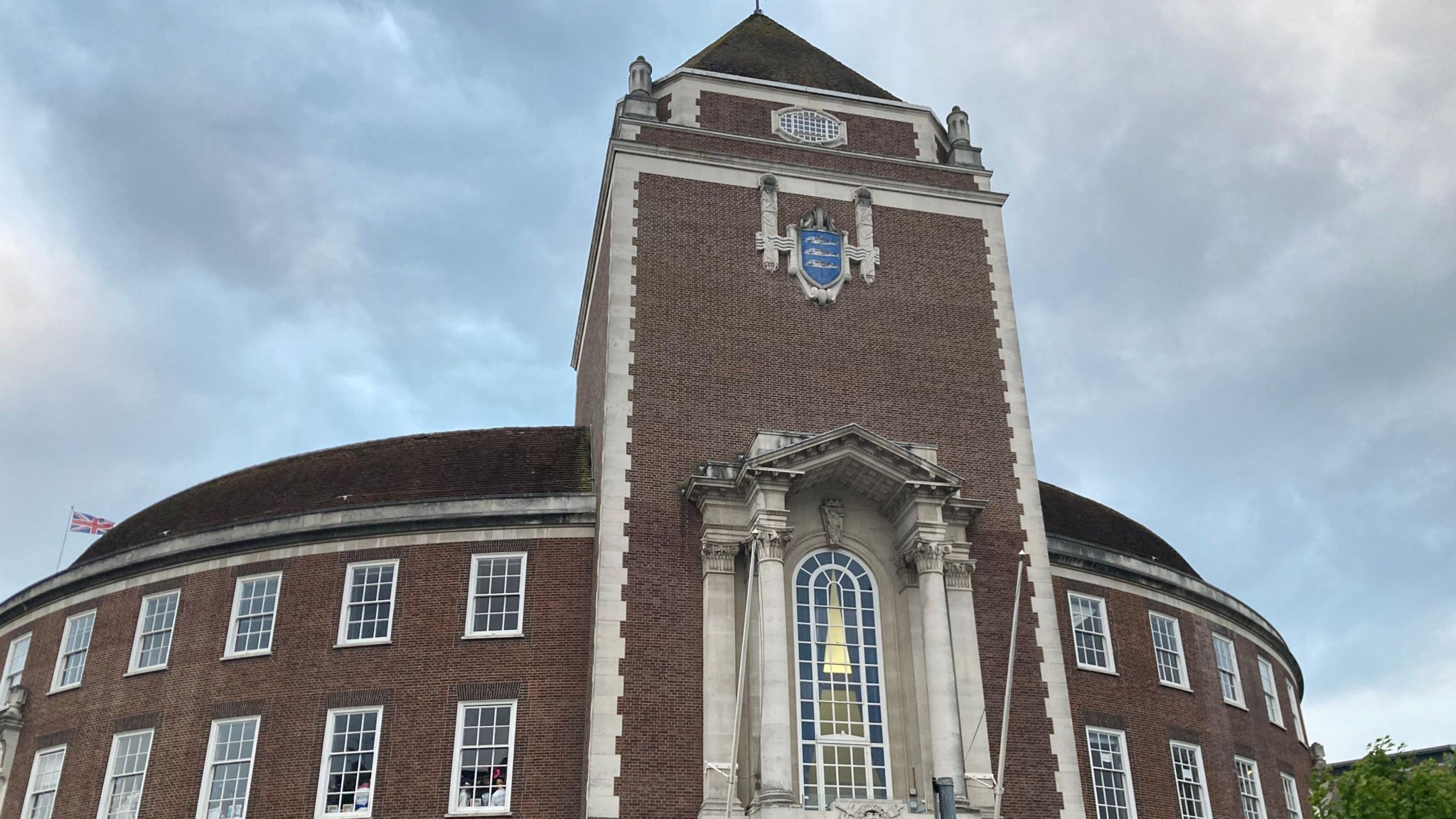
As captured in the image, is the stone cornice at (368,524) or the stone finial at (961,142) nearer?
the stone cornice at (368,524)

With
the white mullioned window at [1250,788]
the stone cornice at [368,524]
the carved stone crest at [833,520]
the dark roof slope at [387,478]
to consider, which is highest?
the dark roof slope at [387,478]

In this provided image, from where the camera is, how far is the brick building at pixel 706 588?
2794 cm

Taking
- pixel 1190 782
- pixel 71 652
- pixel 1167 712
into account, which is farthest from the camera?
pixel 1167 712

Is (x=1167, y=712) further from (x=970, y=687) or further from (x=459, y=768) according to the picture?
(x=459, y=768)

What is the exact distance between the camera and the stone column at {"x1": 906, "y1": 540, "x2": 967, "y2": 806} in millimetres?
26703

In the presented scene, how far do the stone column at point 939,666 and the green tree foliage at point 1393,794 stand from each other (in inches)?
326

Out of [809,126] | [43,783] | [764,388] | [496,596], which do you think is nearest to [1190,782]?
[764,388]

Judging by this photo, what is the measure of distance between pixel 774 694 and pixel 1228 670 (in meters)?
18.8

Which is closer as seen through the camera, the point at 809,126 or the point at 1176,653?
the point at 809,126

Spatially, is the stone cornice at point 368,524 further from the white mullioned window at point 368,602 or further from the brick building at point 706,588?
the white mullioned window at point 368,602

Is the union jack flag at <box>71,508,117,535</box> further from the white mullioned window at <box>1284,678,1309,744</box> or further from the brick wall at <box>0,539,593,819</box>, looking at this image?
the white mullioned window at <box>1284,678,1309,744</box>

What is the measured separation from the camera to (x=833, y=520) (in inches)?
1172

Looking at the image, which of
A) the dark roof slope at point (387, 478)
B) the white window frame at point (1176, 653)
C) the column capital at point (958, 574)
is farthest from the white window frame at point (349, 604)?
the white window frame at point (1176, 653)

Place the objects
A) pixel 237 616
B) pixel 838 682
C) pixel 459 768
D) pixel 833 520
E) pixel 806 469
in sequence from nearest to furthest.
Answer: pixel 838 682 → pixel 459 768 → pixel 806 469 → pixel 833 520 → pixel 237 616
